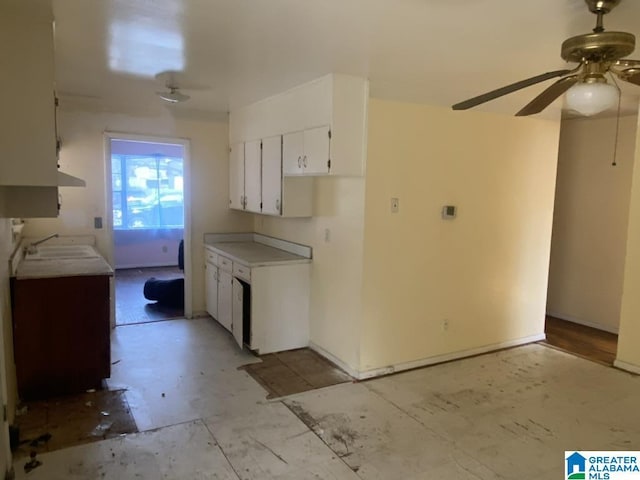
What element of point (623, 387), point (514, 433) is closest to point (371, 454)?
point (514, 433)

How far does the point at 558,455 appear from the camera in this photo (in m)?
2.70

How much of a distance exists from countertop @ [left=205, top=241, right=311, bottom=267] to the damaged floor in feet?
2.81

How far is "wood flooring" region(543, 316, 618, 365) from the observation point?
4.43 m

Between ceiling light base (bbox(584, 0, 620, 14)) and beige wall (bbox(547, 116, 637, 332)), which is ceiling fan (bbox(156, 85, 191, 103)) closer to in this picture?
ceiling light base (bbox(584, 0, 620, 14))

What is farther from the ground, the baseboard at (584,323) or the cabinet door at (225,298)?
the cabinet door at (225,298)

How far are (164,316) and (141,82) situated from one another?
2.75m

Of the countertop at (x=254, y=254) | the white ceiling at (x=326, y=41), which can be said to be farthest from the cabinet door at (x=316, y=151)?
the countertop at (x=254, y=254)

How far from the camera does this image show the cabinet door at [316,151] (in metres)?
3.48

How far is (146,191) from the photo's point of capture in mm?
8445

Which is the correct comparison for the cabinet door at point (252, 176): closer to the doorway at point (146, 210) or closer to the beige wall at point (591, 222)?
the doorway at point (146, 210)

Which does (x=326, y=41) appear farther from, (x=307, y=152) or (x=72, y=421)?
(x=72, y=421)

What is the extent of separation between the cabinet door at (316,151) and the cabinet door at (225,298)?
149 centimetres

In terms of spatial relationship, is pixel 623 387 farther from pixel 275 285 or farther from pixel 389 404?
pixel 275 285

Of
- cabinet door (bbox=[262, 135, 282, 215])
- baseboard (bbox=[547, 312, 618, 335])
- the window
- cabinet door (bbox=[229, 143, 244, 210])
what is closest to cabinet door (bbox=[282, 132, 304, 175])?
cabinet door (bbox=[262, 135, 282, 215])
